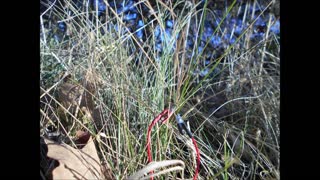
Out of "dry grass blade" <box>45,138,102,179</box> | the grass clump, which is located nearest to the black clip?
the grass clump

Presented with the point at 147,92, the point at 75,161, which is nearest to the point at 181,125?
the point at 147,92

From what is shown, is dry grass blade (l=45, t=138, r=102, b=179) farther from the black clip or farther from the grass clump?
the black clip

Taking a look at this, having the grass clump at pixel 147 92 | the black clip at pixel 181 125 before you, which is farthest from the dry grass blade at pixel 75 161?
the black clip at pixel 181 125

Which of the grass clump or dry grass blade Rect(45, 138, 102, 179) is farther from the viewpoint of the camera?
the grass clump

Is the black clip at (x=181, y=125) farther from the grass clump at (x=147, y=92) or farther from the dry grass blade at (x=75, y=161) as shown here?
the dry grass blade at (x=75, y=161)

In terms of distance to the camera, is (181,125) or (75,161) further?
(181,125)

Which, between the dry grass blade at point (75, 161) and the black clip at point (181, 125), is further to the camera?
the black clip at point (181, 125)

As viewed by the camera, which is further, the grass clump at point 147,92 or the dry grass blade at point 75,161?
the grass clump at point 147,92

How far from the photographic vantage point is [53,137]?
838 mm

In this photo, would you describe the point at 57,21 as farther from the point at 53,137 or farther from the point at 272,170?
the point at 272,170

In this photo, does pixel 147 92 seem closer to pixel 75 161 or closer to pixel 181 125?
pixel 181 125
